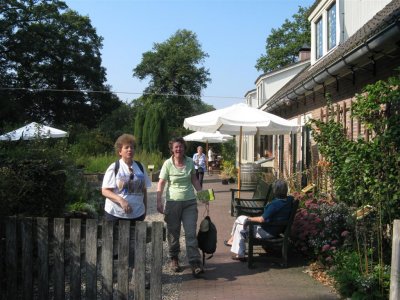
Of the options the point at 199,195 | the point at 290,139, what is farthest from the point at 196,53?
the point at 199,195

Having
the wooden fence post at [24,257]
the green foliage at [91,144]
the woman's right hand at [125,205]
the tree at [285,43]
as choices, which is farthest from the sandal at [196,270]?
the tree at [285,43]

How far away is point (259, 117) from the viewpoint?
10414 millimetres

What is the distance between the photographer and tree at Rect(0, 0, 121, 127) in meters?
41.9

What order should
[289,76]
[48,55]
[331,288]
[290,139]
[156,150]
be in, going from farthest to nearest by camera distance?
[48,55], [156,150], [289,76], [290,139], [331,288]

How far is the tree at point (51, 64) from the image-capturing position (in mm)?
41875

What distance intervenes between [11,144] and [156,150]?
2632cm

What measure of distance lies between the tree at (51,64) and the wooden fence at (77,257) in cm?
3644

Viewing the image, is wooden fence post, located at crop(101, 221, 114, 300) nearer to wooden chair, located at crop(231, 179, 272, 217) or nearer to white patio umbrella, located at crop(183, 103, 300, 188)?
wooden chair, located at crop(231, 179, 272, 217)

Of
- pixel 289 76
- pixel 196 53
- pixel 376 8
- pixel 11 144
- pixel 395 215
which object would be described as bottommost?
pixel 395 215

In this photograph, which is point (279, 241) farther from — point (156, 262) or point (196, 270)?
point (156, 262)

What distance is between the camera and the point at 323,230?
6551 millimetres

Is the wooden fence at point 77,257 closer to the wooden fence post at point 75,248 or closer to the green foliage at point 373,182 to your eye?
the wooden fence post at point 75,248

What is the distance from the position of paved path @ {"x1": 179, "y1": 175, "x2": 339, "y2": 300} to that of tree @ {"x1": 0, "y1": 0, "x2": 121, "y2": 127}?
35.4 m

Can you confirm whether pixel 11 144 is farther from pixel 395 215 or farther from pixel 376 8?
pixel 376 8
